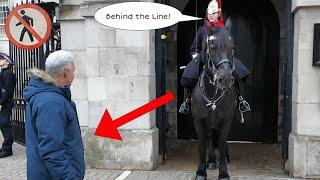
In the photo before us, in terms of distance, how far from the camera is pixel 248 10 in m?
9.56

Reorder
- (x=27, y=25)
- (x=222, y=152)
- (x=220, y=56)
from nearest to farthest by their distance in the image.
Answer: (x=220, y=56)
(x=222, y=152)
(x=27, y=25)

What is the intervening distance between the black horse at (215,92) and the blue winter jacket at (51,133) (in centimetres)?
220

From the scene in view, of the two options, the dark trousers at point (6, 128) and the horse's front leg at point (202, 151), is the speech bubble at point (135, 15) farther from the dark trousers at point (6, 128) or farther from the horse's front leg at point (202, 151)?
the dark trousers at point (6, 128)

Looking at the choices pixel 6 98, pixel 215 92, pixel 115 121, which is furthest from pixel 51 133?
pixel 6 98

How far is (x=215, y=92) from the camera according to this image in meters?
5.72

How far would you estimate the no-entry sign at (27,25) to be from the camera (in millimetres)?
6797

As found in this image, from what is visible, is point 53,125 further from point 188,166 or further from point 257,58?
point 257,58

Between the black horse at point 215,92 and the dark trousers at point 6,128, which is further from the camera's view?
the dark trousers at point 6,128

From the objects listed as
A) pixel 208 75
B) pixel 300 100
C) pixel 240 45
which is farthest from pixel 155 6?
pixel 240 45

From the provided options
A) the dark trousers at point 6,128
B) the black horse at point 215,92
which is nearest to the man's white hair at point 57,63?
the black horse at point 215,92

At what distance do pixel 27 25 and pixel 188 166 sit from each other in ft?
12.2

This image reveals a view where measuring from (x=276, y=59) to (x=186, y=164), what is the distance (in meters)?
3.56

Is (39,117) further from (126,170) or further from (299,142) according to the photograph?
(299,142)

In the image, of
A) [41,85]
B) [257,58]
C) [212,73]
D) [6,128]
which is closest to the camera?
[41,85]
